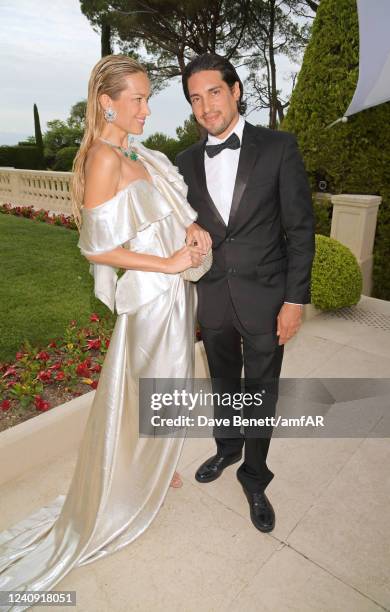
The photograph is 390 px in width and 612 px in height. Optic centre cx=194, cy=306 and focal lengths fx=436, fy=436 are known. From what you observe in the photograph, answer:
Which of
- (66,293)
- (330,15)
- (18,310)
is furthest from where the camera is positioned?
(330,15)

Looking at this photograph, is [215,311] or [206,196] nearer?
[206,196]

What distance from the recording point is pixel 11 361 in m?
4.45

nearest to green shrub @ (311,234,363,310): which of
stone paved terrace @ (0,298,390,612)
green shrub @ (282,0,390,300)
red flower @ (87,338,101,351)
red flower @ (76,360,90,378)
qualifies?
green shrub @ (282,0,390,300)

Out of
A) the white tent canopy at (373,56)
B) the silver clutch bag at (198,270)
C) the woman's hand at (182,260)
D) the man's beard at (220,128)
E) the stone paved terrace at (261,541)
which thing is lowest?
the stone paved terrace at (261,541)

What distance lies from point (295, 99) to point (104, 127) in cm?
662

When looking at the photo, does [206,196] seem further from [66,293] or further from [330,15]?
[330,15]

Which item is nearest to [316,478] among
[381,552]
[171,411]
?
[381,552]

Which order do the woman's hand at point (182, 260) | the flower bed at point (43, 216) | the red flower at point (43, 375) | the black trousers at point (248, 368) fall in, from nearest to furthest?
1. the woman's hand at point (182, 260)
2. the black trousers at point (248, 368)
3. the red flower at point (43, 375)
4. the flower bed at point (43, 216)

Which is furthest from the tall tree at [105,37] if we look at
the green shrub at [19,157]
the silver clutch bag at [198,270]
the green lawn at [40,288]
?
the silver clutch bag at [198,270]

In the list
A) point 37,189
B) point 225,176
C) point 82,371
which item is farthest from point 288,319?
point 37,189

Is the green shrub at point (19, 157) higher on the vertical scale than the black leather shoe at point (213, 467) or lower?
higher

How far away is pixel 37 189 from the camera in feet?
46.6

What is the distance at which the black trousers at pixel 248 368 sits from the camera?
8.87 feet

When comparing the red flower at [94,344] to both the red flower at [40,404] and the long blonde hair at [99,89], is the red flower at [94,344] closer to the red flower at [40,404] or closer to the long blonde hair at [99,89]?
the red flower at [40,404]
